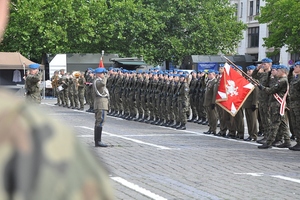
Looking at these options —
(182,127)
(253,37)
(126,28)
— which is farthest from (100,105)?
(253,37)

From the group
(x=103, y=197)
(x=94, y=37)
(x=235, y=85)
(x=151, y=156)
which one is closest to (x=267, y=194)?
(x=151, y=156)

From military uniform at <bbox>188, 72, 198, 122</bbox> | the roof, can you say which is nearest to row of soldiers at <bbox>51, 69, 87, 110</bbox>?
the roof

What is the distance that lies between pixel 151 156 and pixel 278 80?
3564 mm

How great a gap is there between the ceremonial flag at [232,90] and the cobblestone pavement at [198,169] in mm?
999

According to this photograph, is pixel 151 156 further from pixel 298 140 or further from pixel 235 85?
pixel 235 85

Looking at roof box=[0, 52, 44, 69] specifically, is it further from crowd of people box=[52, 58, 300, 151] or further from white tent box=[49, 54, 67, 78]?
white tent box=[49, 54, 67, 78]

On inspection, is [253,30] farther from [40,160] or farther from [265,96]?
[40,160]

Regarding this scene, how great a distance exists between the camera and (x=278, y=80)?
49.9ft

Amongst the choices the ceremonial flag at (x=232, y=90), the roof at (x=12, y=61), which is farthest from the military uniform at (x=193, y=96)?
the roof at (x=12, y=61)

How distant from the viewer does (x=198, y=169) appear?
36.9 feet

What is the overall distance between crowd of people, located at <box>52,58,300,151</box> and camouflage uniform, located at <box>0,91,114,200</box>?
14.0 meters

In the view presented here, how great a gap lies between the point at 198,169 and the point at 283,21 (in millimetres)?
41586

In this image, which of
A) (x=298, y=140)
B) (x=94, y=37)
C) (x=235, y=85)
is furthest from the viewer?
(x=94, y=37)

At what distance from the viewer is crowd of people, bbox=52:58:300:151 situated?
1513 centimetres
